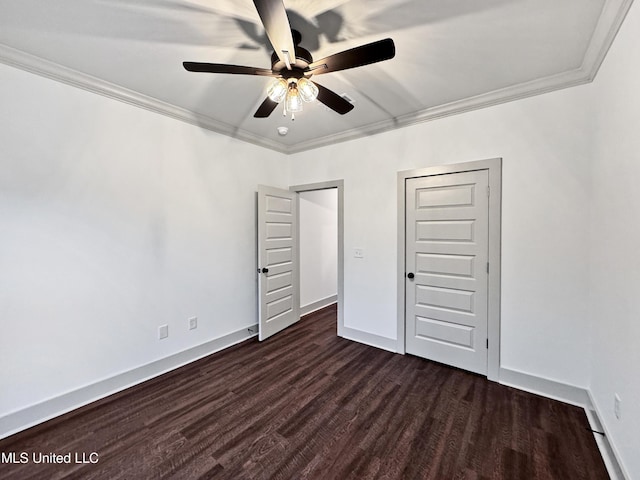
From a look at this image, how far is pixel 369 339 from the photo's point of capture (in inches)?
132

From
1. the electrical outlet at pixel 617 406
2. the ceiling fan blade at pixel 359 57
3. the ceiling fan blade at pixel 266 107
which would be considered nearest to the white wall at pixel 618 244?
the electrical outlet at pixel 617 406

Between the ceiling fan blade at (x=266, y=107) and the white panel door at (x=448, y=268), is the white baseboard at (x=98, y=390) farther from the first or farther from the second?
the ceiling fan blade at (x=266, y=107)

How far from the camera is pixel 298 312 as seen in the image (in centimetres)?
415

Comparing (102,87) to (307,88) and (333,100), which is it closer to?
(307,88)

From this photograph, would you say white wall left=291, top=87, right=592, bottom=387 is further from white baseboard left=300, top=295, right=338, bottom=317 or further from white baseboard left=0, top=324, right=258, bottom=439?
Result: white baseboard left=0, top=324, right=258, bottom=439

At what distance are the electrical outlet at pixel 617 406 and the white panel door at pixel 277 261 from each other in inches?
123

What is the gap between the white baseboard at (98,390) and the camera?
75.9 inches

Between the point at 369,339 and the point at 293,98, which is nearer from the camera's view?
the point at 293,98

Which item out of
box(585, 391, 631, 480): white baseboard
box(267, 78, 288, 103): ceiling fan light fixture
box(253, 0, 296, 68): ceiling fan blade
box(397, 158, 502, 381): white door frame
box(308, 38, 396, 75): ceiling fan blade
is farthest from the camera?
box(397, 158, 502, 381): white door frame

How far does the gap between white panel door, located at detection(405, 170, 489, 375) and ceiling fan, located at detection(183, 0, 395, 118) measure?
1463 mm

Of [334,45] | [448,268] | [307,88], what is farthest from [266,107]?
[448,268]

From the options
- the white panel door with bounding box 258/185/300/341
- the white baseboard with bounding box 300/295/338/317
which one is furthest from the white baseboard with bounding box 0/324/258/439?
the white baseboard with bounding box 300/295/338/317

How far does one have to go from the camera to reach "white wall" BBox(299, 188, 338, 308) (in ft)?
14.7

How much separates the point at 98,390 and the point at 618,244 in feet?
13.0
